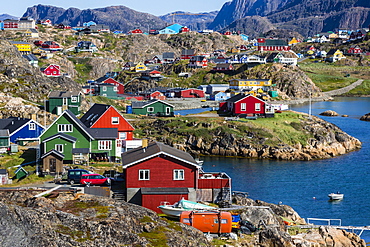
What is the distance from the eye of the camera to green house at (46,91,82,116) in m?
66.8

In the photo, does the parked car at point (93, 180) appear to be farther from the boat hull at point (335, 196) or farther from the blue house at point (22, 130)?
the boat hull at point (335, 196)

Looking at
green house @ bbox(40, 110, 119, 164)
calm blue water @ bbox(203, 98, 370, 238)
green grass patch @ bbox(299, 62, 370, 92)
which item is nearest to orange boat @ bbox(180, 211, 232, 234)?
calm blue water @ bbox(203, 98, 370, 238)

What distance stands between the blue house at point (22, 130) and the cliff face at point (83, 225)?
2488 centimetres

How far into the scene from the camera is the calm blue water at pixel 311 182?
1607 inches

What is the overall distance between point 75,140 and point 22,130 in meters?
12.1

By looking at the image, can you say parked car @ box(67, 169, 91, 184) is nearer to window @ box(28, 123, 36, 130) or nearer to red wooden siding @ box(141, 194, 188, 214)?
red wooden siding @ box(141, 194, 188, 214)

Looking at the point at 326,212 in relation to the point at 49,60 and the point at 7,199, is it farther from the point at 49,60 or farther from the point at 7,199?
the point at 49,60

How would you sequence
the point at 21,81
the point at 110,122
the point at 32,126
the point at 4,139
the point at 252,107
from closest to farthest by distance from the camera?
1. the point at 4,139
2. the point at 110,122
3. the point at 32,126
4. the point at 252,107
5. the point at 21,81

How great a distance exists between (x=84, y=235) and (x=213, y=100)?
96.8 m

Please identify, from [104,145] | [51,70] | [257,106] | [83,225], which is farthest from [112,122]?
[51,70]

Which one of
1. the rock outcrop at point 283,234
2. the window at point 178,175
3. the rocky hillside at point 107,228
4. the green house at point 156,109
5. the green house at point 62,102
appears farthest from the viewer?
the green house at point 156,109

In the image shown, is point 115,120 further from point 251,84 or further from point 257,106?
point 251,84

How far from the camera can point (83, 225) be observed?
19.0m

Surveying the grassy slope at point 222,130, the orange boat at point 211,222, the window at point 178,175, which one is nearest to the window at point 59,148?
the window at point 178,175
